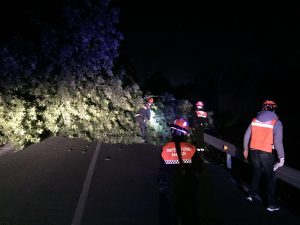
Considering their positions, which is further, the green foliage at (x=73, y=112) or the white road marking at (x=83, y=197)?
the green foliage at (x=73, y=112)

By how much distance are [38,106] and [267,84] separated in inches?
893

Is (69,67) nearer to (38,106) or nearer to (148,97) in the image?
(38,106)

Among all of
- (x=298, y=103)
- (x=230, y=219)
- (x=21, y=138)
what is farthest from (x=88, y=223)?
(x=298, y=103)

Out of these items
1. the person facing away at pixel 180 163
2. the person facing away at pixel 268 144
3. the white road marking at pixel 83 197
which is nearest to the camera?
the person facing away at pixel 180 163

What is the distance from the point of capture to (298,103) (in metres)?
27.8

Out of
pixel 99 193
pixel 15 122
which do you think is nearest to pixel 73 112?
pixel 15 122

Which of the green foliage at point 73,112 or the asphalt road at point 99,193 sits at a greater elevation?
the green foliage at point 73,112

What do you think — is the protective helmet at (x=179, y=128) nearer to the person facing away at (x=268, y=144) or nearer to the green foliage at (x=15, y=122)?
the person facing away at (x=268, y=144)

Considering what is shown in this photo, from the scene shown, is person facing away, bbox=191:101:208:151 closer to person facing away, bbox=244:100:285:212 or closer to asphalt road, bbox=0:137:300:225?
asphalt road, bbox=0:137:300:225

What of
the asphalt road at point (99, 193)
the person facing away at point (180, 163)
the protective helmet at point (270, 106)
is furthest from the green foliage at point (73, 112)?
the person facing away at point (180, 163)

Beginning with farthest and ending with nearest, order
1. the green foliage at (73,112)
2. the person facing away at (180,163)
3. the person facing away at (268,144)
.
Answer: the green foliage at (73,112)
the person facing away at (268,144)
the person facing away at (180,163)

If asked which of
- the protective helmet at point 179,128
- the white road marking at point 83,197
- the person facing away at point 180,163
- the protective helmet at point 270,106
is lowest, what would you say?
the white road marking at point 83,197

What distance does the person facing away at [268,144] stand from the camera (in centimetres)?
576

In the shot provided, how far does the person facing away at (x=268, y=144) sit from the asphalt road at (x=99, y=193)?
494 millimetres
